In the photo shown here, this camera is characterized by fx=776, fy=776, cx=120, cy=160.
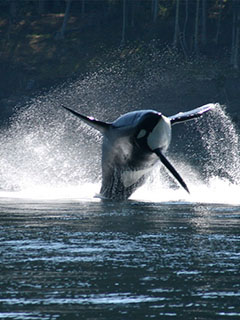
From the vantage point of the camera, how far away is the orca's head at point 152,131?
28844 mm

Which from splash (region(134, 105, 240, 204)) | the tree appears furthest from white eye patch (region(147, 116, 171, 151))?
the tree

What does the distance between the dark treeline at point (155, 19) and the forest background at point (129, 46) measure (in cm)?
15

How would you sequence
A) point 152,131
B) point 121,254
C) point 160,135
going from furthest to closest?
point 160,135, point 152,131, point 121,254

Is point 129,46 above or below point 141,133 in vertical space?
above

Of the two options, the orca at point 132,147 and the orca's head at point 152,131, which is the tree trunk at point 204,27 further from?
the orca's head at point 152,131

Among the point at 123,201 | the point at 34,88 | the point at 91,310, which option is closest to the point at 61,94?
the point at 34,88

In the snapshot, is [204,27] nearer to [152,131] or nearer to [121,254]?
[152,131]

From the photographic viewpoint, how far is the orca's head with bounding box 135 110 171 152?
28844 millimetres

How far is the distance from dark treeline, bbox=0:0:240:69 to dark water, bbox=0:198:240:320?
293ft

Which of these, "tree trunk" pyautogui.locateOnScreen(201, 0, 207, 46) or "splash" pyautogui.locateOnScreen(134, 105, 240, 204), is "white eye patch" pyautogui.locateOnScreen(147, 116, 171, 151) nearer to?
"splash" pyautogui.locateOnScreen(134, 105, 240, 204)

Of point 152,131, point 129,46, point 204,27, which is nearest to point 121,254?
A: point 152,131

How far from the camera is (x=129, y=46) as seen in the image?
11606cm

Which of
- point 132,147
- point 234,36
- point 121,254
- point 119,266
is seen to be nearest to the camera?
point 119,266

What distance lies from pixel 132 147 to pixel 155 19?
302ft
